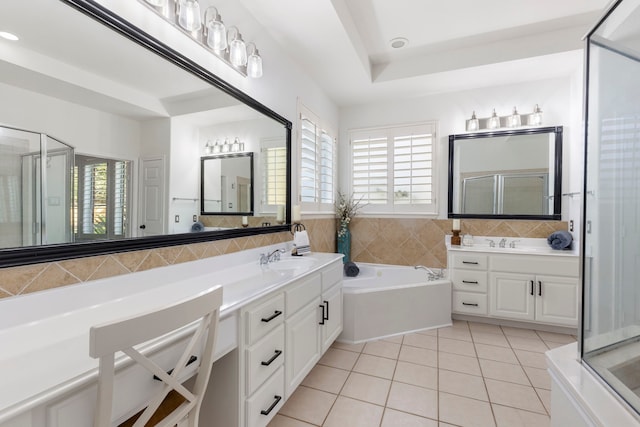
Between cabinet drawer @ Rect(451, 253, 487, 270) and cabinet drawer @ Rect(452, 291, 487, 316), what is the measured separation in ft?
0.93

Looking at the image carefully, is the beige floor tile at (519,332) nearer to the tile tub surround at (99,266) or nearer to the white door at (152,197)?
the tile tub surround at (99,266)

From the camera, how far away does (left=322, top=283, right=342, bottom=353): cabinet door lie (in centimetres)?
211

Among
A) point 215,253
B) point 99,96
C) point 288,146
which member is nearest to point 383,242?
point 288,146

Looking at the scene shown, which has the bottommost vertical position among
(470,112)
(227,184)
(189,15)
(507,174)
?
(227,184)

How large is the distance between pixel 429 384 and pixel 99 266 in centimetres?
208

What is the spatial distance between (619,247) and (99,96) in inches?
87.5

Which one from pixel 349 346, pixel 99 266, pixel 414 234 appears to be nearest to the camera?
pixel 99 266

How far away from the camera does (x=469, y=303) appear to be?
118 inches

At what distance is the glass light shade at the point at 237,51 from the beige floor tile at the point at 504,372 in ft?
9.06

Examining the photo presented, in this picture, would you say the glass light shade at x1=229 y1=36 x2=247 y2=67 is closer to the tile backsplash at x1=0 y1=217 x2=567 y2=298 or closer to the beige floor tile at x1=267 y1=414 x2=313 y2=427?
the tile backsplash at x1=0 y1=217 x2=567 y2=298

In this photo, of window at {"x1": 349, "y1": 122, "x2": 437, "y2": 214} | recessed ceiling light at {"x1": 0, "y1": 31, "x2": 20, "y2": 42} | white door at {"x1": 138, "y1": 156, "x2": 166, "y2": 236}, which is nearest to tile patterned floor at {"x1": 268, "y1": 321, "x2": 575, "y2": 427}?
white door at {"x1": 138, "y1": 156, "x2": 166, "y2": 236}

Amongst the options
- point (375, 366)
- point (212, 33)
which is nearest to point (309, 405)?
point (375, 366)

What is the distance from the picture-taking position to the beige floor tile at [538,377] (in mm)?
1959

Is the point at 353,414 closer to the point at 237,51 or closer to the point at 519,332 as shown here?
the point at 519,332
